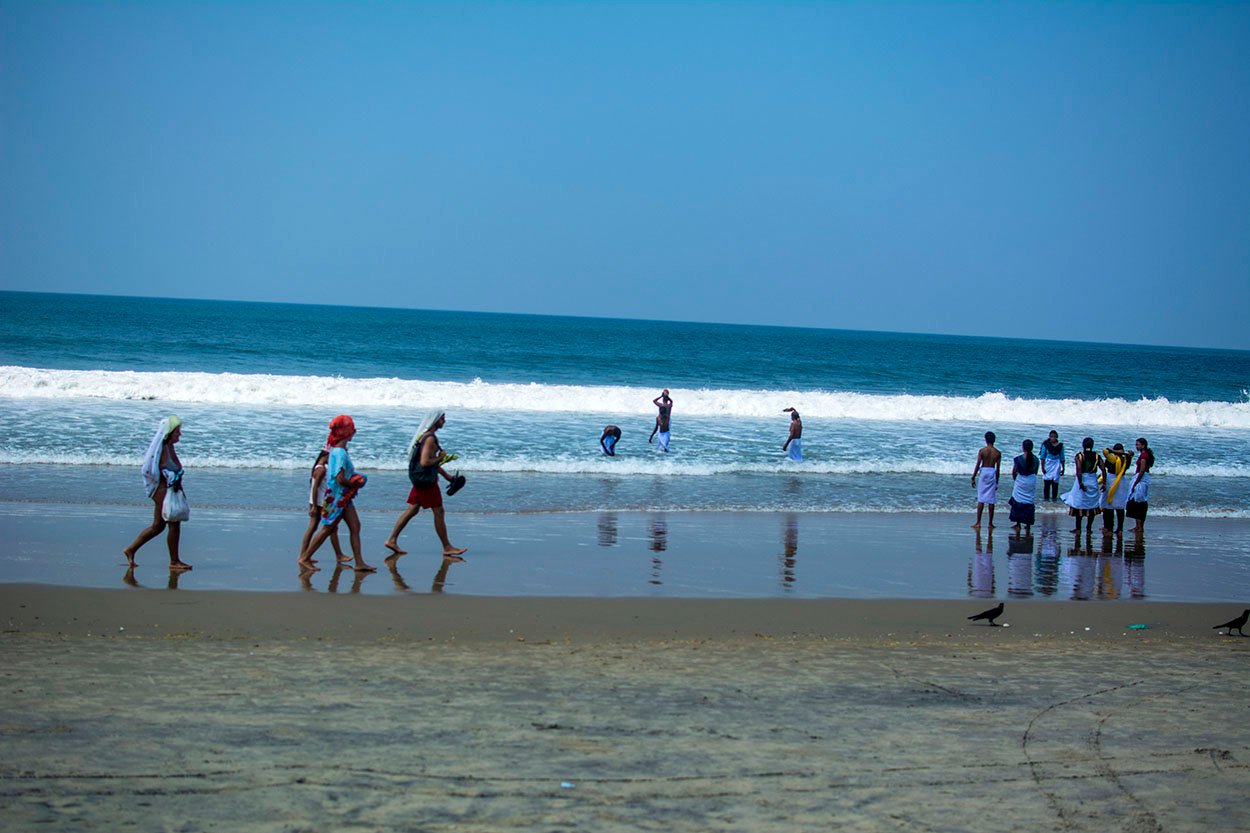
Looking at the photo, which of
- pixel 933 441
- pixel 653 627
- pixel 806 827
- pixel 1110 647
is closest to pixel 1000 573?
pixel 1110 647

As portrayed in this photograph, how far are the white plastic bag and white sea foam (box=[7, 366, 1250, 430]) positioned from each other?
18.0 m

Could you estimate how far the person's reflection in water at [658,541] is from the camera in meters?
10.7

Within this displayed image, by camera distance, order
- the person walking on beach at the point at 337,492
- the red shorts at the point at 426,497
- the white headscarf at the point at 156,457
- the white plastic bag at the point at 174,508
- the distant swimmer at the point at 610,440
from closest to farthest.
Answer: the white plastic bag at the point at 174,508 → the white headscarf at the point at 156,457 → the person walking on beach at the point at 337,492 → the red shorts at the point at 426,497 → the distant swimmer at the point at 610,440

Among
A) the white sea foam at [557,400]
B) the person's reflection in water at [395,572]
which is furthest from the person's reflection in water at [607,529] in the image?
the white sea foam at [557,400]

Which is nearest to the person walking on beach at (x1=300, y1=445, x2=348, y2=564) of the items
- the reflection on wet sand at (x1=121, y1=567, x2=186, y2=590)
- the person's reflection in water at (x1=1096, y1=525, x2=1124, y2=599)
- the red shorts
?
the red shorts

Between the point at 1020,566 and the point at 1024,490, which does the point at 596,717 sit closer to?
the point at 1020,566

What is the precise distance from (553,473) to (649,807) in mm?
14028

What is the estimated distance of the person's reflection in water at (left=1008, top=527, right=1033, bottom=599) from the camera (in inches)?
420

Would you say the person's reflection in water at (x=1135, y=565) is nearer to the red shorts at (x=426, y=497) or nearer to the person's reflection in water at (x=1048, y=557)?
the person's reflection in water at (x=1048, y=557)

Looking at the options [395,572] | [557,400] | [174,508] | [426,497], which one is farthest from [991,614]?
[557,400]

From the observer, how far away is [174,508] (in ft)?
31.6

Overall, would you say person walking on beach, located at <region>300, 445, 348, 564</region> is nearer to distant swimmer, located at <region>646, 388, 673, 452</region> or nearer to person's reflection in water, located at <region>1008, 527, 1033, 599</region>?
person's reflection in water, located at <region>1008, 527, 1033, 599</region>

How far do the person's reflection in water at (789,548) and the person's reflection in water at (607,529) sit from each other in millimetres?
1991

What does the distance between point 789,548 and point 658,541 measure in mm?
1533
